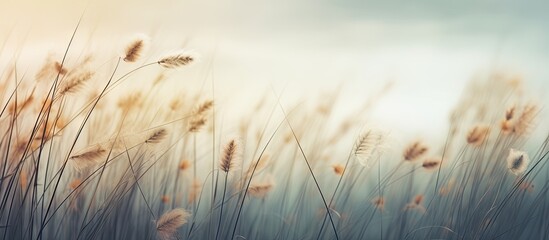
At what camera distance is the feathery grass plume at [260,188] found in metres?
2.08

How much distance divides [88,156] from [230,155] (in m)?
0.34

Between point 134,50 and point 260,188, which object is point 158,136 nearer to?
point 134,50

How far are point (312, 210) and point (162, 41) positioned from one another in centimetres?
69

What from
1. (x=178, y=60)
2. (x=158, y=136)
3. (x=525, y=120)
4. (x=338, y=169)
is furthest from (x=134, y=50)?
(x=525, y=120)

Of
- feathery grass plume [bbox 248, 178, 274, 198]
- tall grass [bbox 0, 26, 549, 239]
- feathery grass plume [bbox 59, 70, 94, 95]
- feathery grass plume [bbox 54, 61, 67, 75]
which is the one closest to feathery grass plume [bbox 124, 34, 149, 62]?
tall grass [bbox 0, 26, 549, 239]

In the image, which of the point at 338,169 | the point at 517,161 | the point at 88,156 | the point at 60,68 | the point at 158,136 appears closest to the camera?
the point at 88,156

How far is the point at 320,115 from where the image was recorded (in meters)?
A: 2.21

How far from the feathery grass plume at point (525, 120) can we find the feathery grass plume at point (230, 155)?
97cm

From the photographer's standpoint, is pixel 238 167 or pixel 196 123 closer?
pixel 238 167

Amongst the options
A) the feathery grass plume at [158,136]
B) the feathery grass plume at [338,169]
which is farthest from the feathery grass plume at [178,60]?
the feathery grass plume at [338,169]

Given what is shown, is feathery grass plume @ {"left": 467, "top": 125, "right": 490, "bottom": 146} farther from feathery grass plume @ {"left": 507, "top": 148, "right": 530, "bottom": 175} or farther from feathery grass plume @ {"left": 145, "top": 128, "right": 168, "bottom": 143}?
feathery grass plume @ {"left": 145, "top": 128, "right": 168, "bottom": 143}

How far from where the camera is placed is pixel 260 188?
2.10 m

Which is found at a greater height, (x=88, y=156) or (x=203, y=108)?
(x=203, y=108)

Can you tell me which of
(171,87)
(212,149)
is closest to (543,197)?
(212,149)
